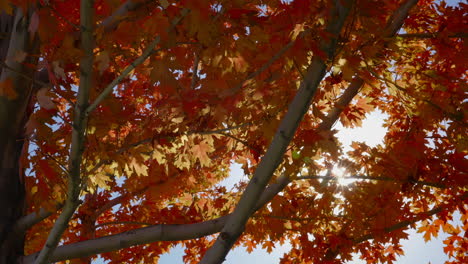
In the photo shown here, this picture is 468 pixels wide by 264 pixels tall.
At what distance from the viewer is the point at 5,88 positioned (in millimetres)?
2988

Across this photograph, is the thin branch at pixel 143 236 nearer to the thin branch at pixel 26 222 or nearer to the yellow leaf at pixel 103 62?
the thin branch at pixel 26 222

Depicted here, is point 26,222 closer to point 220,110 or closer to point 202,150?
point 202,150

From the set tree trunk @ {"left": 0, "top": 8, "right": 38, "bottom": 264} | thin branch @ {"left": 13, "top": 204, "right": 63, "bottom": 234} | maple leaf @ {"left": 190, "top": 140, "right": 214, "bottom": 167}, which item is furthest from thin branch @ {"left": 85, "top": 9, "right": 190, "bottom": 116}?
thin branch @ {"left": 13, "top": 204, "right": 63, "bottom": 234}

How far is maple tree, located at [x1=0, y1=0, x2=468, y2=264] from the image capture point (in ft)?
6.62

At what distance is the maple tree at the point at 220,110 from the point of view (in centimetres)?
202

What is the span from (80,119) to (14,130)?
5.89 ft

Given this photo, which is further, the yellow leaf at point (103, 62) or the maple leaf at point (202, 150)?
the maple leaf at point (202, 150)

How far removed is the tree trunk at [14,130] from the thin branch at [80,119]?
1.17 meters

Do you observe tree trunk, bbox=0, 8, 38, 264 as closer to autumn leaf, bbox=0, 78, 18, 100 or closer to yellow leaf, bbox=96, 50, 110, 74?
autumn leaf, bbox=0, 78, 18, 100

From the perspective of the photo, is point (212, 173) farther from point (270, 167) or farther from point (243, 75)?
point (270, 167)

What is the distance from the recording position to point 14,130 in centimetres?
326

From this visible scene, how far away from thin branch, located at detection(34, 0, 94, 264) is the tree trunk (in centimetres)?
117

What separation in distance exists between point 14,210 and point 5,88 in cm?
120

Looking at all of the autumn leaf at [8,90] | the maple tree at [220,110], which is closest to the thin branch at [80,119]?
the maple tree at [220,110]
